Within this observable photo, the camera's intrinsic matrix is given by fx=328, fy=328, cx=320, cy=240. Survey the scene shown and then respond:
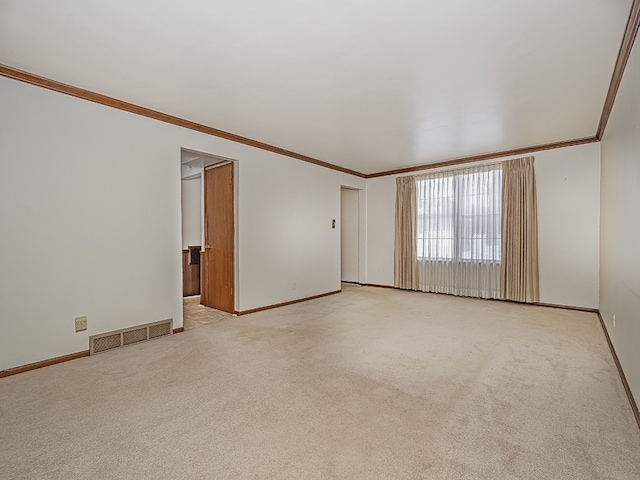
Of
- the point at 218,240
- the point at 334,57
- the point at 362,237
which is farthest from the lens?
the point at 362,237

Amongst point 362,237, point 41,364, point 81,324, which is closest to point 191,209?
point 362,237

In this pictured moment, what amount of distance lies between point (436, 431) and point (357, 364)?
1068mm

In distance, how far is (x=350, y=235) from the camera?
782 centimetres

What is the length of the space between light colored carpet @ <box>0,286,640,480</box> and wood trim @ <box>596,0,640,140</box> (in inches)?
98.2

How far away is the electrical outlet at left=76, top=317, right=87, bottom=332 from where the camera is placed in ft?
10.4

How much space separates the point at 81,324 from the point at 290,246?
3078 millimetres

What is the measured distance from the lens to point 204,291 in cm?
552

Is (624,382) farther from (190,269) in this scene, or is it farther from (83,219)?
(190,269)

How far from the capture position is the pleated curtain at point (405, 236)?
6660 mm

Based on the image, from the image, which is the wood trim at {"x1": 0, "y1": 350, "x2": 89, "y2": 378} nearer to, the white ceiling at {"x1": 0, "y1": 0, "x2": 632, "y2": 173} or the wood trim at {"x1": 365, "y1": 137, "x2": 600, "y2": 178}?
the white ceiling at {"x1": 0, "y1": 0, "x2": 632, "y2": 173}

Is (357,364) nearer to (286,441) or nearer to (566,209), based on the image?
(286,441)

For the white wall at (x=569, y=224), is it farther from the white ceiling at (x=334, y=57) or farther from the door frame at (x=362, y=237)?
the door frame at (x=362, y=237)

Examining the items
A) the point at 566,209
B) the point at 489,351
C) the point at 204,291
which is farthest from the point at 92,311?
the point at 566,209

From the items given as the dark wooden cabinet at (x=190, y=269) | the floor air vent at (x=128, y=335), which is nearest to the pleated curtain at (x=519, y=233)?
the floor air vent at (x=128, y=335)
